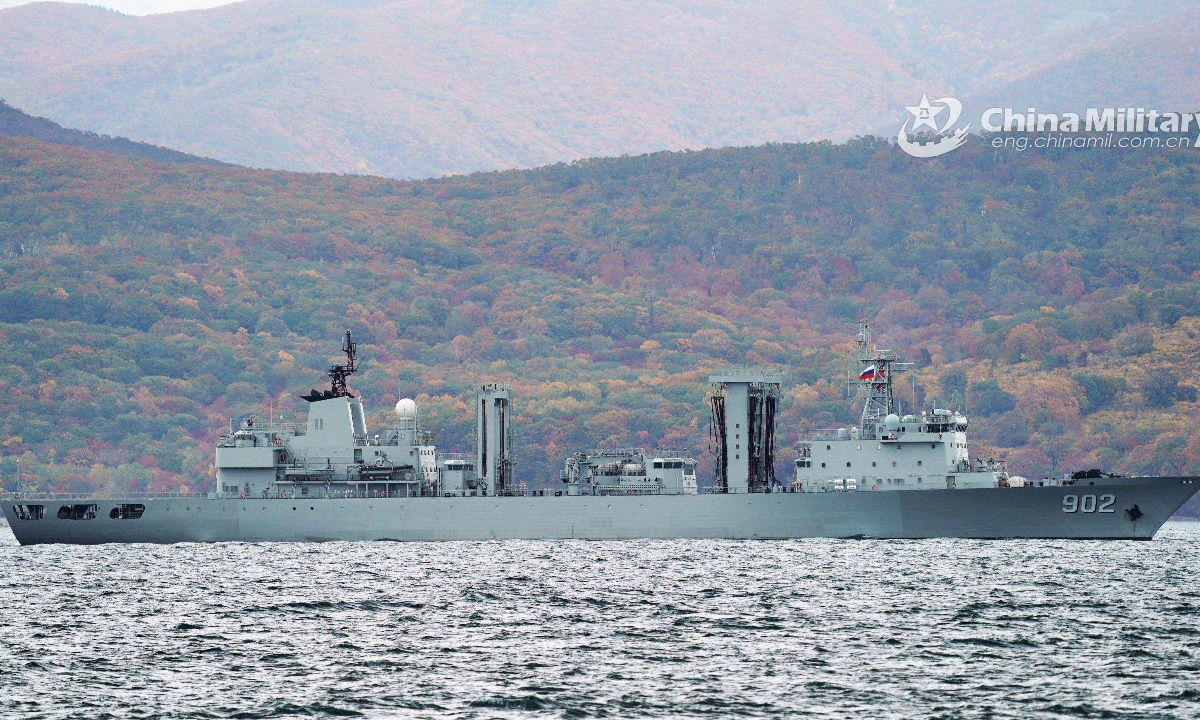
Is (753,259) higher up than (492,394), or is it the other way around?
(753,259)

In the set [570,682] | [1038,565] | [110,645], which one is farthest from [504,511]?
[570,682]

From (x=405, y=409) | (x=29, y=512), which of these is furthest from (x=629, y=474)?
(x=29, y=512)

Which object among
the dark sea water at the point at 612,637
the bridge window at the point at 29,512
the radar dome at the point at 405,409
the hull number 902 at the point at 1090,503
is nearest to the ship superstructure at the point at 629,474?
the radar dome at the point at 405,409

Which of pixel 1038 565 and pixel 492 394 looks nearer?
pixel 1038 565

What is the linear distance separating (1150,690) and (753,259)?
6775 inches

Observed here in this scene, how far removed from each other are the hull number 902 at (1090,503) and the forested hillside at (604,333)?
57.8 meters

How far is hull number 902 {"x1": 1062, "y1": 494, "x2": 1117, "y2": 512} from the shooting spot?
61844mm

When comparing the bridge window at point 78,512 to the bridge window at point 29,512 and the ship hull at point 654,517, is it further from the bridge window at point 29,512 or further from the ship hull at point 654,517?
the bridge window at point 29,512

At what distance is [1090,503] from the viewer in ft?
203

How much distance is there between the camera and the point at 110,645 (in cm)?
3556

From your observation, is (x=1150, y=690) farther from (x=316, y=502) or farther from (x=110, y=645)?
(x=316, y=502)

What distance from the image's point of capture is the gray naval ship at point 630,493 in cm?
6281

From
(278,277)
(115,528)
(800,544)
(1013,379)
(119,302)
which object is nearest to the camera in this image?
(800,544)

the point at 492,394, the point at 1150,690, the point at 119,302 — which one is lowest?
the point at 1150,690
